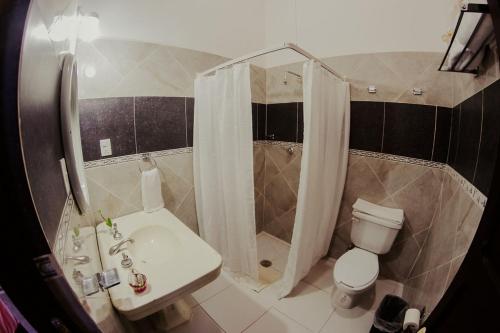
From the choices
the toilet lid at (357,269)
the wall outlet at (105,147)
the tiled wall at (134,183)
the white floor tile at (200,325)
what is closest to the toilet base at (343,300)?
the toilet lid at (357,269)

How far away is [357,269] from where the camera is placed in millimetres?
1482

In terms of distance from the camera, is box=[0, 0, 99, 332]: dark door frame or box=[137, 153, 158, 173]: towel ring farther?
box=[137, 153, 158, 173]: towel ring

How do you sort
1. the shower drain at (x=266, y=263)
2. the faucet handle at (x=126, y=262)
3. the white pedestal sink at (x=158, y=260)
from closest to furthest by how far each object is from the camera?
the white pedestal sink at (x=158, y=260) < the faucet handle at (x=126, y=262) < the shower drain at (x=266, y=263)

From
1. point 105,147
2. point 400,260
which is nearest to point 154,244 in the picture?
point 105,147

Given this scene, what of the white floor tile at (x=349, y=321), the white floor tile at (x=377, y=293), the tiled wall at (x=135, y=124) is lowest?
the white floor tile at (x=349, y=321)

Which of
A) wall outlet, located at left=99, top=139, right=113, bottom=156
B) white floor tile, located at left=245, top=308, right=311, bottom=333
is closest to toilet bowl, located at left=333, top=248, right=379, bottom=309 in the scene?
white floor tile, located at left=245, top=308, right=311, bottom=333

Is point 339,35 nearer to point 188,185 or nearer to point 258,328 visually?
point 188,185

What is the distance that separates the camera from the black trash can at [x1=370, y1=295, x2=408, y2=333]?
119cm

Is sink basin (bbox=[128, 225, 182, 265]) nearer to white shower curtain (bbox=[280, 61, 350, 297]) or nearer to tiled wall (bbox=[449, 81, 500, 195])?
white shower curtain (bbox=[280, 61, 350, 297])

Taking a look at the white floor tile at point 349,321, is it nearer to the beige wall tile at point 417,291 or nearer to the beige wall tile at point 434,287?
the beige wall tile at point 417,291

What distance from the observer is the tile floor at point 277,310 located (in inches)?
54.8

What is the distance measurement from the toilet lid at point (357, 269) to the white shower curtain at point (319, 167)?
0.26m

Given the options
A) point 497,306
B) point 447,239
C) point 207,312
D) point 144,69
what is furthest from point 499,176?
point 144,69

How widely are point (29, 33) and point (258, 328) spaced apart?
1.77m
